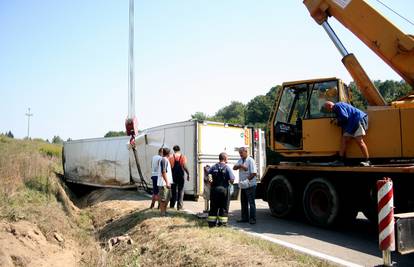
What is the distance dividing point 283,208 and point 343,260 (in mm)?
3719

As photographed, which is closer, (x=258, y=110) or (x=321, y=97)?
(x=321, y=97)

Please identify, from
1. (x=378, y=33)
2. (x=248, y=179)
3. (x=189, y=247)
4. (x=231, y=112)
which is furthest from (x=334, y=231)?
(x=231, y=112)

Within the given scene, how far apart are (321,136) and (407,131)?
1760 millimetres

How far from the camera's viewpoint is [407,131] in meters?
7.78

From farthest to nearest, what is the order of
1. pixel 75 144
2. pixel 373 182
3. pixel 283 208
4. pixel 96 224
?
1. pixel 75 144
2. pixel 96 224
3. pixel 283 208
4. pixel 373 182

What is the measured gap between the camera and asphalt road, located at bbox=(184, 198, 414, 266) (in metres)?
6.49

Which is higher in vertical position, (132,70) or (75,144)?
(132,70)

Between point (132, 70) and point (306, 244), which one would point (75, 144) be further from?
point (306, 244)

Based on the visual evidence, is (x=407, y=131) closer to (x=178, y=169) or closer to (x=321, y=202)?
(x=321, y=202)

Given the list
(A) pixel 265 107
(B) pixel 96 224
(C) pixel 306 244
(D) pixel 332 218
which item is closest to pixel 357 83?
(D) pixel 332 218

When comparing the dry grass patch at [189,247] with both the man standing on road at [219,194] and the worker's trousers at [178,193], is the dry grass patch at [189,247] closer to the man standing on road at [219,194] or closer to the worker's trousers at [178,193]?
the man standing on road at [219,194]

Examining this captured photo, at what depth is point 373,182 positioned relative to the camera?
796 cm

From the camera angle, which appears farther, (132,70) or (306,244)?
(132,70)

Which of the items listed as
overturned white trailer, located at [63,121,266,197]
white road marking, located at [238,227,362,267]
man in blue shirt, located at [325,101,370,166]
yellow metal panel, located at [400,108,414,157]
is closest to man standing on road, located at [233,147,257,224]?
white road marking, located at [238,227,362,267]
